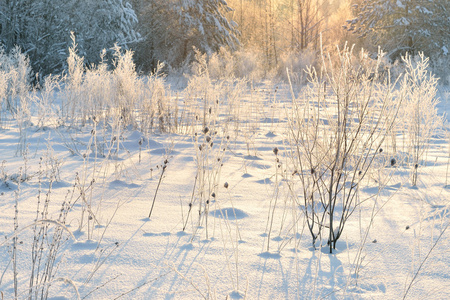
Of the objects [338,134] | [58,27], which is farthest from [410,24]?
[338,134]

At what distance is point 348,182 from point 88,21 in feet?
39.7

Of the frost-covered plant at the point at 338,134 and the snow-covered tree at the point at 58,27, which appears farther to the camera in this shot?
the snow-covered tree at the point at 58,27

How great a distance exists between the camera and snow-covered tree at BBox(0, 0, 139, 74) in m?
10.8

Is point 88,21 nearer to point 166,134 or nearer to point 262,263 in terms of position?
point 166,134

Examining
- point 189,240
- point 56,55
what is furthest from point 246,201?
point 56,55

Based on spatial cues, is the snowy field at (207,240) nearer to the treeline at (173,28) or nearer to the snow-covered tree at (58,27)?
the snow-covered tree at (58,27)

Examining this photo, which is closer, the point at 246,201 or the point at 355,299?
the point at 355,299

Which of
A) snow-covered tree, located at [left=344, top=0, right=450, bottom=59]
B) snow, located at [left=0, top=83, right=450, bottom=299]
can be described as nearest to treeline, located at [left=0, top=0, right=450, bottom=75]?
snow-covered tree, located at [left=344, top=0, right=450, bottom=59]

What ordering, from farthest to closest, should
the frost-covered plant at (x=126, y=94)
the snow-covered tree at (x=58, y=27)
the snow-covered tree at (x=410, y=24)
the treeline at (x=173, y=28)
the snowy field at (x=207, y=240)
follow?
the snow-covered tree at (x=410, y=24), the treeline at (x=173, y=28), the snow-covered tree at (x=58, y=27), the frost-covered plant at (x=126, y=94), the snowy field at (x=207, y=240)

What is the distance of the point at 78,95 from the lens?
19.7 feet

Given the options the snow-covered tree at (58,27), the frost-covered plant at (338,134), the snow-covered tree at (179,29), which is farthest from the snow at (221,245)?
the snow-covered tree at (179,29)

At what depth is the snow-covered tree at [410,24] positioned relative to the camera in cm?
1512

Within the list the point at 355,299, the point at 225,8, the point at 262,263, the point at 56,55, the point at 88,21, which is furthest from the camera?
the point at 225,8

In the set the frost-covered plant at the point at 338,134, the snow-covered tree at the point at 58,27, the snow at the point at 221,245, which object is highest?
the snow-covered tree at the point at 58,27
